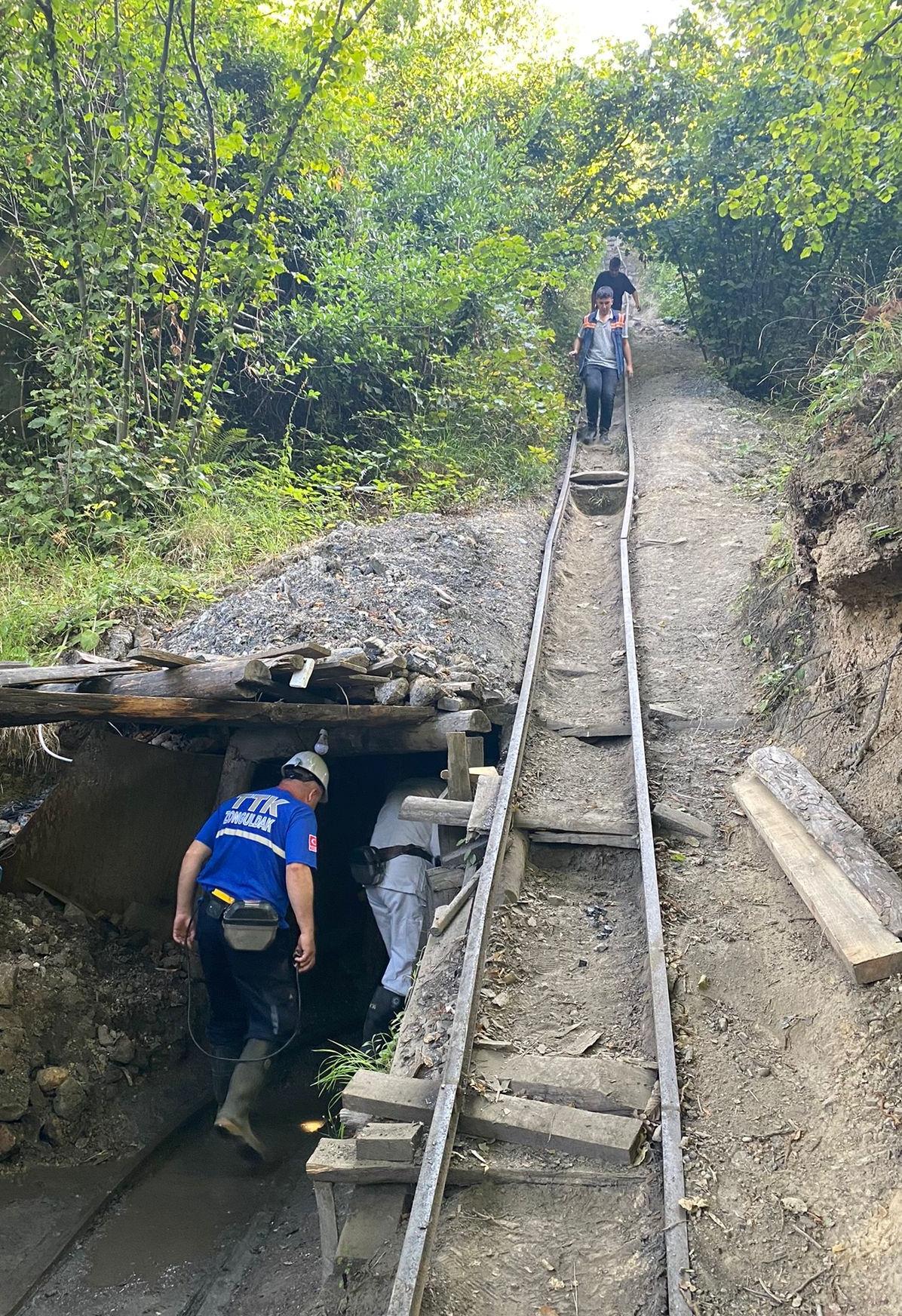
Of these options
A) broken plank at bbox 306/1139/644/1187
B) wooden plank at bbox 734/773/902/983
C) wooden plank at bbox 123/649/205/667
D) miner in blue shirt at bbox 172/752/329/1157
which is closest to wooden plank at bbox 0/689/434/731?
wooden plank at bbox 123/649/205/667

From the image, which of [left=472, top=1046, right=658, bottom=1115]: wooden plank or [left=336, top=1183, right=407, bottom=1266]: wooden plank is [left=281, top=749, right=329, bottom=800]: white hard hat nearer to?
[left=472, top=1046, right=658, bottom=1115]: wooden plank

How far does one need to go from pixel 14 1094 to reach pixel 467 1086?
291cm

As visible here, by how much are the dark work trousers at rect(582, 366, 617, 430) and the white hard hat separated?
1025 centimetres

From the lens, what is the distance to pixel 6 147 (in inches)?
336

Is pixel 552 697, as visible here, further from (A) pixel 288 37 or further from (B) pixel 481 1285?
(A) pixel 288 37

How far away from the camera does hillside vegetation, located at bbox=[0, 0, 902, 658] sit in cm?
785

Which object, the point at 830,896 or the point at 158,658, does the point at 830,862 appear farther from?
the point at 158,658

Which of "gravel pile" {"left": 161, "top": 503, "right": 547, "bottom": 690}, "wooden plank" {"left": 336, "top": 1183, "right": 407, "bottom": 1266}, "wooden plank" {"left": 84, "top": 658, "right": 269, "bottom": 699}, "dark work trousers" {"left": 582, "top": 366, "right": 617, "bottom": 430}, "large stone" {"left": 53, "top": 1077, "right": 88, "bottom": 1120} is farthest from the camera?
"dark work trousers" {"left": 582, "top": 366, "right": 617, "bottom": 430}

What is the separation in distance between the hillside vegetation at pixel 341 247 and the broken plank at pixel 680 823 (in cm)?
256

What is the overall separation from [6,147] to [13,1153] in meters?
8.96

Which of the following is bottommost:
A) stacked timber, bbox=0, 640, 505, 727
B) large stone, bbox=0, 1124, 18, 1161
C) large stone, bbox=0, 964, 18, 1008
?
large stone, bbox=0, 1124, 18, 1161

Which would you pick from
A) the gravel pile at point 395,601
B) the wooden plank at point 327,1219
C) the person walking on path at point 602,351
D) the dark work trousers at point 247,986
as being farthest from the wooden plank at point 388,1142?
the person walking on path at point 602,351

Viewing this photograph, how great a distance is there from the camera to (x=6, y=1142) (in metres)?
4.60

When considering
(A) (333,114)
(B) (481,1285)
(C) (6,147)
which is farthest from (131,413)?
(B) (481,1285)
